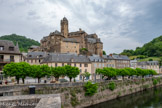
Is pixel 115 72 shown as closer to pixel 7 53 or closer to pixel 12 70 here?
pixel 12 70

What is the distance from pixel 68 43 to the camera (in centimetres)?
7356

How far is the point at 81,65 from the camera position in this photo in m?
41.0

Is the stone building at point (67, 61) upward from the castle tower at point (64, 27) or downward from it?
downward

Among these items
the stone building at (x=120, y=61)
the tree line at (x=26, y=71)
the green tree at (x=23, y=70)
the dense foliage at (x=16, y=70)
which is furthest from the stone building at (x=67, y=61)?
the stone building at (x=120, y=61)

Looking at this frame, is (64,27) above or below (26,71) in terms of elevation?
above

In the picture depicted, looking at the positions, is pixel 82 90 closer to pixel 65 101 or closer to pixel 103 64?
pixel 65 101

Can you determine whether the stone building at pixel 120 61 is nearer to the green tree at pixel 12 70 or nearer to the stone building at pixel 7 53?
the stone building at pixel 7 53

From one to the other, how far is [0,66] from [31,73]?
789cm

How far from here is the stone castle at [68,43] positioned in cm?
7275

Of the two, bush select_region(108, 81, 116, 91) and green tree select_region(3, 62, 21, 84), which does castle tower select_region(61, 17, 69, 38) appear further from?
green tree select_region(3, 62, 21, 84)

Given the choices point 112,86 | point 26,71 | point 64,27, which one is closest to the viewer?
point 26,71

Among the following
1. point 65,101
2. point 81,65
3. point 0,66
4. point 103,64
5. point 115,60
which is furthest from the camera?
point 115,60

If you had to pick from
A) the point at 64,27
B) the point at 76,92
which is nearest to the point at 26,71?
the point at 76,92

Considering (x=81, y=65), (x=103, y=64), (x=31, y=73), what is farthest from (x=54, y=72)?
(x=103, y=64)
